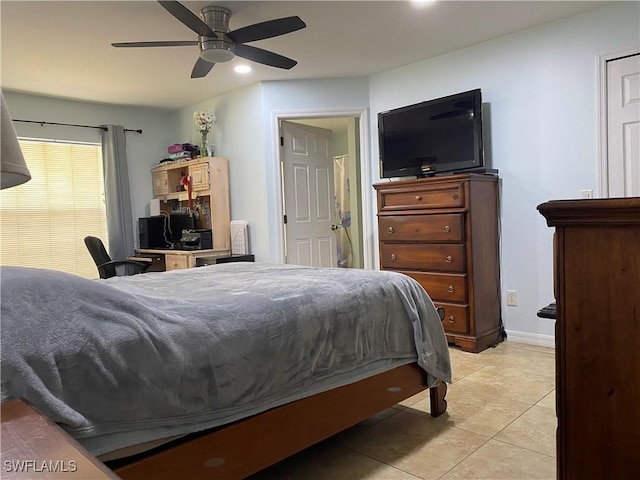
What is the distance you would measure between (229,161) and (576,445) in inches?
175

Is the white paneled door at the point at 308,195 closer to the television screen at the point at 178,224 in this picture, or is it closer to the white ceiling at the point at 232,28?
the white ceiling at the point at 232,28

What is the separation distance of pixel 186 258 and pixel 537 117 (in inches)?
131

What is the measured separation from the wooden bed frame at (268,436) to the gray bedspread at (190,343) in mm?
46

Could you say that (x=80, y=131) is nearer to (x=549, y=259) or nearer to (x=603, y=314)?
(x=549, y=259)

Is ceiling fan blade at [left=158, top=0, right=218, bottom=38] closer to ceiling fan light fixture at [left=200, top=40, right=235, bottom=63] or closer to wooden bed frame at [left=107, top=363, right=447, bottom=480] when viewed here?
ceiling fan light fixture at [left=200, top=40, right=235, bottom=63]

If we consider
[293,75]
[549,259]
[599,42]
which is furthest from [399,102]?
[549,259]

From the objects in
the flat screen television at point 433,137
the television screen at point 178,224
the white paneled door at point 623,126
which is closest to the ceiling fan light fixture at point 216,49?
the flat screen television at point 433,137

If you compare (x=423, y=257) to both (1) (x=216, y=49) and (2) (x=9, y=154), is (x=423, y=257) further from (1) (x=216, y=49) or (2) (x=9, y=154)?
(2) (x=9, y=154)

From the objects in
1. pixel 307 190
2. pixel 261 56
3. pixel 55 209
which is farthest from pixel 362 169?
pixel 55 209

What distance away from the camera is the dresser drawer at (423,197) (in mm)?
3342

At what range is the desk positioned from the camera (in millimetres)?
4461

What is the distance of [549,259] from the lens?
11.1 feet

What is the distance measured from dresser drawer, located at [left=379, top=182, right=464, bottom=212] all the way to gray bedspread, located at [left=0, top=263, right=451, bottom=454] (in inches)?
54.9

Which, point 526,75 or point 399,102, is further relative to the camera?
point 399,102
